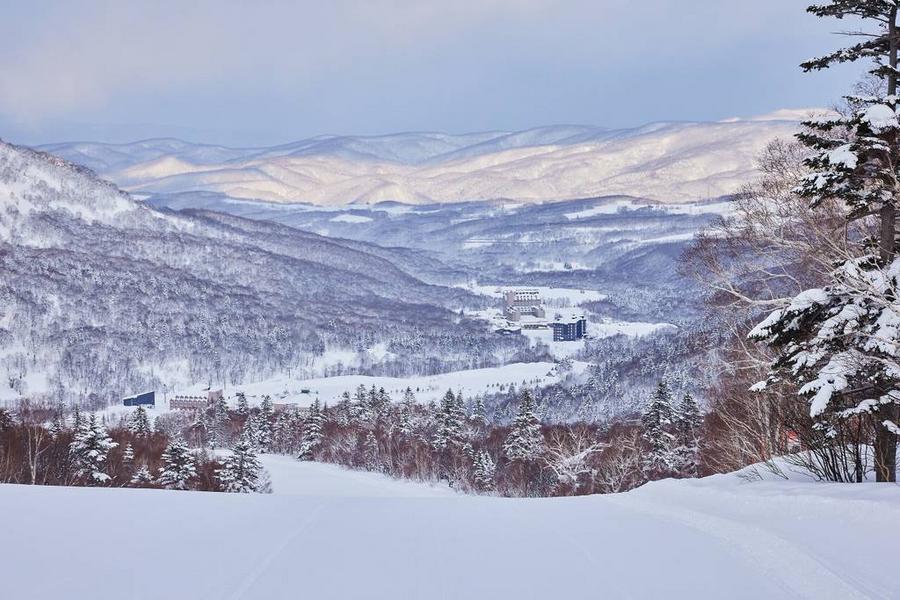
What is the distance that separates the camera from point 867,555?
716cm

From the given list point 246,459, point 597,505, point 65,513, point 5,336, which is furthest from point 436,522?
point 5,336

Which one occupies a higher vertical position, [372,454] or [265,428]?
[265,428]

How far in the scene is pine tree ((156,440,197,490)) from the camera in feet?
125

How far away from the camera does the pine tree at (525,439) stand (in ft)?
167

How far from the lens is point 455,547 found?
848 centimetres

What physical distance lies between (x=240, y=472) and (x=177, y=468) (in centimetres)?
422

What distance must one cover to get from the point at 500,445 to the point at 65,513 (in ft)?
175

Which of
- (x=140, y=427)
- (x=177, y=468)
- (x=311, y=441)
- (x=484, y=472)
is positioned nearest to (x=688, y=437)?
(x=484, y=472)

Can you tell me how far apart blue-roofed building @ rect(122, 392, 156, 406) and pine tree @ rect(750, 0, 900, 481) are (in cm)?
16920

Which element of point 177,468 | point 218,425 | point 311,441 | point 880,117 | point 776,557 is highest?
point 880,117

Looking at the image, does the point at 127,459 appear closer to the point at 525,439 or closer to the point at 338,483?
the point at 338,483

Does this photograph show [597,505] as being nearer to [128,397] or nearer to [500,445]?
[500,445]

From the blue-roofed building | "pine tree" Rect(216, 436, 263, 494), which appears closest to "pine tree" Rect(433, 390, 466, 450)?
"pine tree" Rect(216, 436, 263, 494)

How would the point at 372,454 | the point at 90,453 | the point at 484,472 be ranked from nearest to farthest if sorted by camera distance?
the point at 90,453 → the point at 484,472 → the point at 372,454
